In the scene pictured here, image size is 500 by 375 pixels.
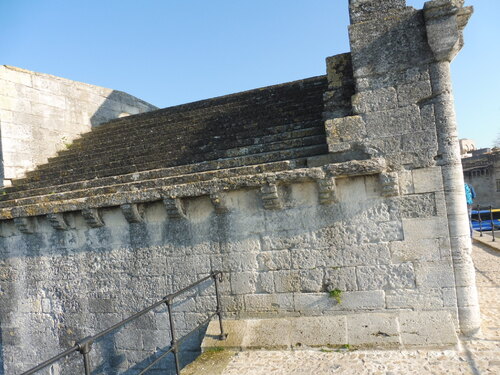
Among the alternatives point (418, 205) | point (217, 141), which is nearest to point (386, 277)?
point (418, 205)

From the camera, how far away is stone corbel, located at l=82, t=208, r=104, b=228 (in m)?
4.89

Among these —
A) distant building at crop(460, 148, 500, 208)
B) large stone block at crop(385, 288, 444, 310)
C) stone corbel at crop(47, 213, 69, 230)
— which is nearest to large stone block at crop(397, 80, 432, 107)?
large stone block at crop(385, 288, 444, 310)

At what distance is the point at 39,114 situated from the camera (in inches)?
284

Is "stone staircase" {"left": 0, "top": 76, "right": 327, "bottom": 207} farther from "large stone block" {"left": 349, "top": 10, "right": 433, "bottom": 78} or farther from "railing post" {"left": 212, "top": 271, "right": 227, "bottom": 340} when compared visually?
"railing post" {"left": 212, "top": 271, "right": 227, "bottom": 340}

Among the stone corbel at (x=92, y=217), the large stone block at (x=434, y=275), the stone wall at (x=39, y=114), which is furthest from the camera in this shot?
the stone wall at (x=39, y=114)

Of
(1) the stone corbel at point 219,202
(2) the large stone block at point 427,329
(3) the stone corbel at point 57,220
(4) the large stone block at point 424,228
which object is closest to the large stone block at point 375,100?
(4) the large stone block at point 424,228

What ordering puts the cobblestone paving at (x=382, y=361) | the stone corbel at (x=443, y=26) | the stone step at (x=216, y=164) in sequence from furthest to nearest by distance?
the stone step at (x=216, y=164) → the stone corbel at (x=443, y=26) → the cobblestone paving at (x=382, y=361)

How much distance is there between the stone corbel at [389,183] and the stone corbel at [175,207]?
2.51 meters

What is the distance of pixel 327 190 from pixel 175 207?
1954mm

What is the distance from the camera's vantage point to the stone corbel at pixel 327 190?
392 cm

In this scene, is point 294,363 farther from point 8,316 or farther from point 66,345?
point 8,316

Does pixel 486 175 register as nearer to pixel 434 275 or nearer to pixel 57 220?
pixel 434 275

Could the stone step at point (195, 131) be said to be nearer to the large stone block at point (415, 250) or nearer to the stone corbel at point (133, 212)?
the stone corbel at point (133, 212)

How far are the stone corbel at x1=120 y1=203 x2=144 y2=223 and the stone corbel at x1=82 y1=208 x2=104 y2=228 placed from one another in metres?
0.48
